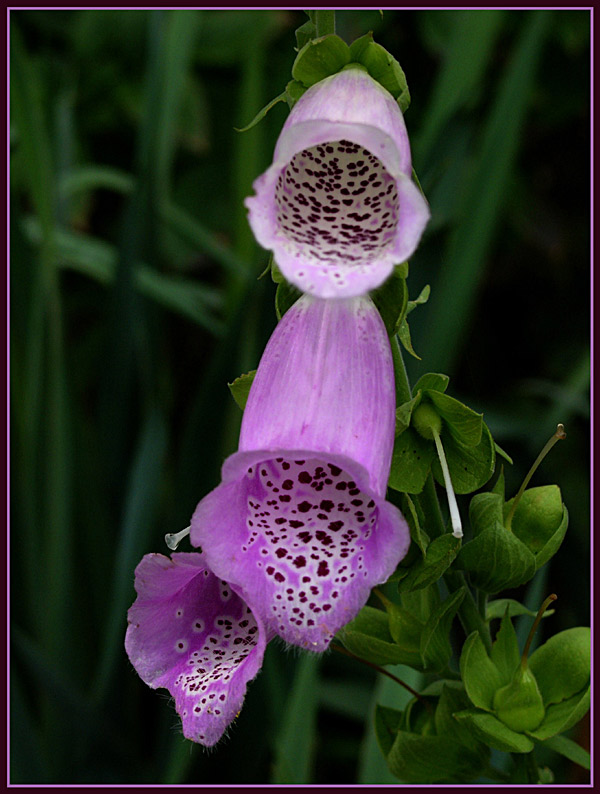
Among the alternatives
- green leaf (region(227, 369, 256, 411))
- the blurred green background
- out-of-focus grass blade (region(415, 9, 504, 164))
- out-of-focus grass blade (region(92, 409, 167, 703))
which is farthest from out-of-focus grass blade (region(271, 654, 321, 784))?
out-of-focus grass blade (region(415, 9, 504, 164))

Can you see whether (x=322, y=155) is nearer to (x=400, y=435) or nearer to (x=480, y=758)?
(x=400, y=435)

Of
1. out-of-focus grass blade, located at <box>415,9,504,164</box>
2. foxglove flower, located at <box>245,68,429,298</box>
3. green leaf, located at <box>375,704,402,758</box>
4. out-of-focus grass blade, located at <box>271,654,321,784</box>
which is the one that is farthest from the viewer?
out-of-focus grass blade, located at <box>415,9,504,164</box>

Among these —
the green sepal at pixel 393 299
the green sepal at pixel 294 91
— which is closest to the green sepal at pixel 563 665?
the green sepal at pixel 393 299

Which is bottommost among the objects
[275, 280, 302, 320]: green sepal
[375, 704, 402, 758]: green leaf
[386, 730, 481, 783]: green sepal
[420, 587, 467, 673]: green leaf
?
[375, 704, 402, 758]: green leaf

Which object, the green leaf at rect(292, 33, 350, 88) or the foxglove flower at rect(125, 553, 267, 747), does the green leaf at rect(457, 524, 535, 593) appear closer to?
Result: the foxglove flower at rect(125, 553, 267, 747)

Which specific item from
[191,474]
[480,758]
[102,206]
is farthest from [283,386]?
[102,206]

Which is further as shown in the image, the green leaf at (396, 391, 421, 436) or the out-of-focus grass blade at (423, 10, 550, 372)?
the out-of-focus grass blade at (423, 10, 550, 372)

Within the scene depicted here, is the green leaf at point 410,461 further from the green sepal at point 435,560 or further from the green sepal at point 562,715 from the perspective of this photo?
the green sepal at point 562,715
